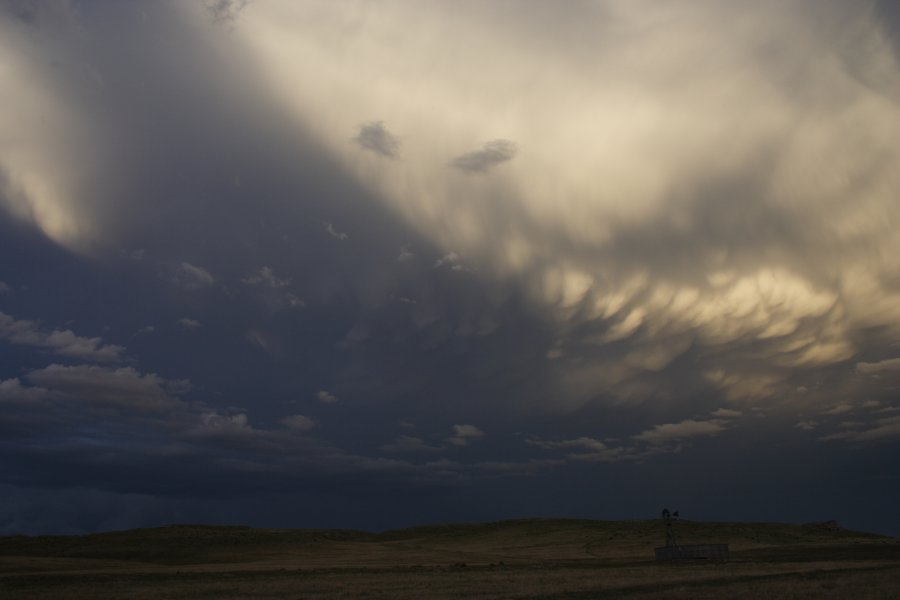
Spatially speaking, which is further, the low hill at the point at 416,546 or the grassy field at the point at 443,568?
the low hill at the point at 416,546

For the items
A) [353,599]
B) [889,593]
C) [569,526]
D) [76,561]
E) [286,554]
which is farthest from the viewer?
[569,526]

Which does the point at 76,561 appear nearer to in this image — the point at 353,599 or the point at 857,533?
the point at 353,599

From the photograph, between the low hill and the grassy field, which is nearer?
the grassy field

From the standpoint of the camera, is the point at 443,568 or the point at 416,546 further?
the point at 416,546

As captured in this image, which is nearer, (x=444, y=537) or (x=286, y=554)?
(x=286, y=554)

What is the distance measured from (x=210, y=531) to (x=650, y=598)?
11999cm

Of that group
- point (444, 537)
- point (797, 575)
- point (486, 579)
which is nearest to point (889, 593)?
point (797, 575)

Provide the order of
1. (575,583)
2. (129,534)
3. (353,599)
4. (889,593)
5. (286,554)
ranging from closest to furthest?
(889,593), (353,599), (575,583), (286,554), (129,534)

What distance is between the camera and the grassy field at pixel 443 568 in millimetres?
45688

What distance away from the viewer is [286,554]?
10888 cm

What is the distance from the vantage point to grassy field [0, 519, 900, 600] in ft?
150

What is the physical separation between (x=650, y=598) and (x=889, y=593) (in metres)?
11.9

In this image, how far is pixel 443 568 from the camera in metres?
73.3

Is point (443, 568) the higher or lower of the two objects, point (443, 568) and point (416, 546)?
the lower
